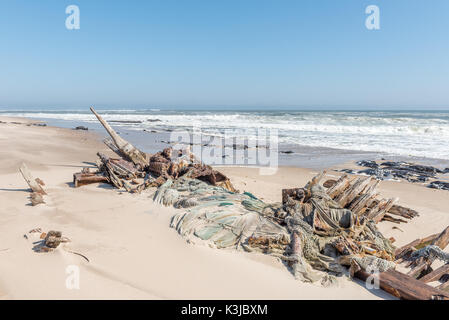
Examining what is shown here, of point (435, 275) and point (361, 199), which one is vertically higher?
point (361, 199)

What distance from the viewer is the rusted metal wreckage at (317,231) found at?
330 centimetres

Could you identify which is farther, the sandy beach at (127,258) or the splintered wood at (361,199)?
the splintered wood at (361,199)

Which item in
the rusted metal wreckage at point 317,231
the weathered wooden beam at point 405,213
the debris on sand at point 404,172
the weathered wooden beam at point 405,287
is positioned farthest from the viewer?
the debris on sand at point 404,172

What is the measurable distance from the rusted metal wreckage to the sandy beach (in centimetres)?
18

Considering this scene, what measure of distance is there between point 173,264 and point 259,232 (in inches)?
50.7

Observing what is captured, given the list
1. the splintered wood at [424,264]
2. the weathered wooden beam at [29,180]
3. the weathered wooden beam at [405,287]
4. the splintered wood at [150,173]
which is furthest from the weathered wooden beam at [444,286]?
the weathered wooden beam at [29,180]

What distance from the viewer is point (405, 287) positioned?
2957 mm

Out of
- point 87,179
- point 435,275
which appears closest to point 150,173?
point 87,179

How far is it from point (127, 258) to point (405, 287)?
3.18 metres

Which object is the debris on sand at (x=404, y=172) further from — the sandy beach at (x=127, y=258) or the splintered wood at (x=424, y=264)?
the splintered wood at (x=424, y=264)

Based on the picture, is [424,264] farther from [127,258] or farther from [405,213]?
[127,258]

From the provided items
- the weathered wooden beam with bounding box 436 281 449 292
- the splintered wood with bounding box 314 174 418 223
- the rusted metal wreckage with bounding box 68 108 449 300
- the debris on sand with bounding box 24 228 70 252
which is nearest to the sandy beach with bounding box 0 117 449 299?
the debris on sand with bounding box 24 228 70 252

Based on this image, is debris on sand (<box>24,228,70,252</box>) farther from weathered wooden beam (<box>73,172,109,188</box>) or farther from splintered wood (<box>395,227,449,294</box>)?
splintered wood (<box>395,227,449,294</box>)
